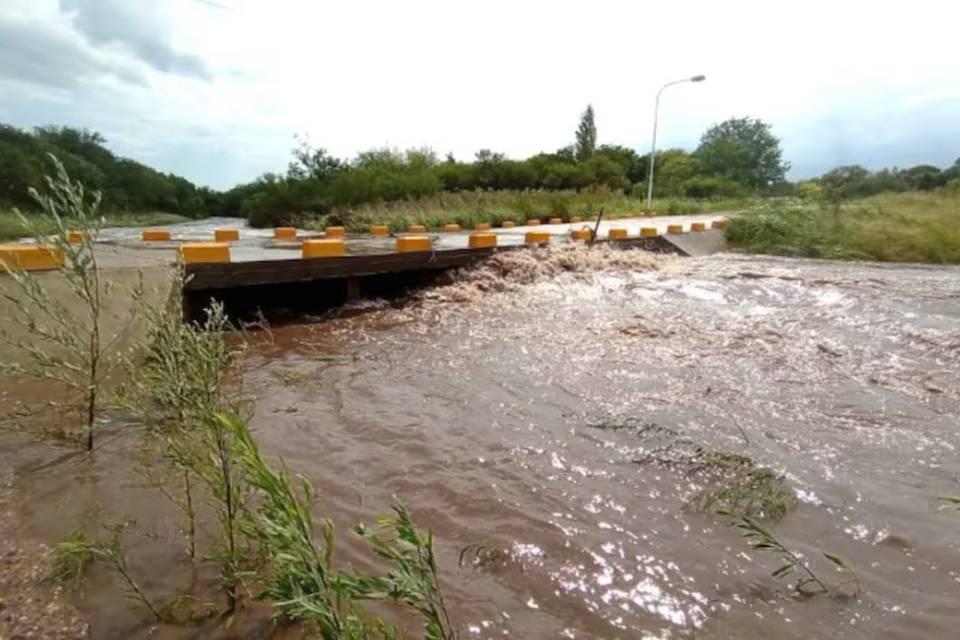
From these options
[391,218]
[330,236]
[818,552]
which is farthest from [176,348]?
[391,218]

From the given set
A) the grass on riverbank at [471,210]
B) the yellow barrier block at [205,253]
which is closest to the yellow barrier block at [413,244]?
the yellow barrier block at [205,253]

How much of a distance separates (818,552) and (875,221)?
13.8 m

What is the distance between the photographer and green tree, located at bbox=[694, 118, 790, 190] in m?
56.0

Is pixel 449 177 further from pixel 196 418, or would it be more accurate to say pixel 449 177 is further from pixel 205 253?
pixel 196 418

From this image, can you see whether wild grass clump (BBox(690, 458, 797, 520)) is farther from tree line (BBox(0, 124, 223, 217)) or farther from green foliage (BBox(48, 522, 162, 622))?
tree line (BBox(0, 124, 223, 217))

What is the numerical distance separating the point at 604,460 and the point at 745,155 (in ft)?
208

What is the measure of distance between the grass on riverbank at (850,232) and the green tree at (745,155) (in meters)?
40.9

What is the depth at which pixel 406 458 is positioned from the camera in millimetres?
3193

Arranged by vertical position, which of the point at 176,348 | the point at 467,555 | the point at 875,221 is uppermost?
the point at 875,221

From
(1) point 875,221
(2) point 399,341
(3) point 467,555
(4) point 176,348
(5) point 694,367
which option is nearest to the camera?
(4) point 176,348

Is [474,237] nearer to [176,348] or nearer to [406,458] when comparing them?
[406,458]

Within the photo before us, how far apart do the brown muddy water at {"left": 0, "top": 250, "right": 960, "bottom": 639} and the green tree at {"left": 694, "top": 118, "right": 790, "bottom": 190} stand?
171 feet

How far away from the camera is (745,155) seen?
57.9m

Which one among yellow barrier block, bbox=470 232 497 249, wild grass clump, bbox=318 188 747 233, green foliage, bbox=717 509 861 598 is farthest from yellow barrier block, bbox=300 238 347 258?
wild grass clump, bbox=318 188 747 233
